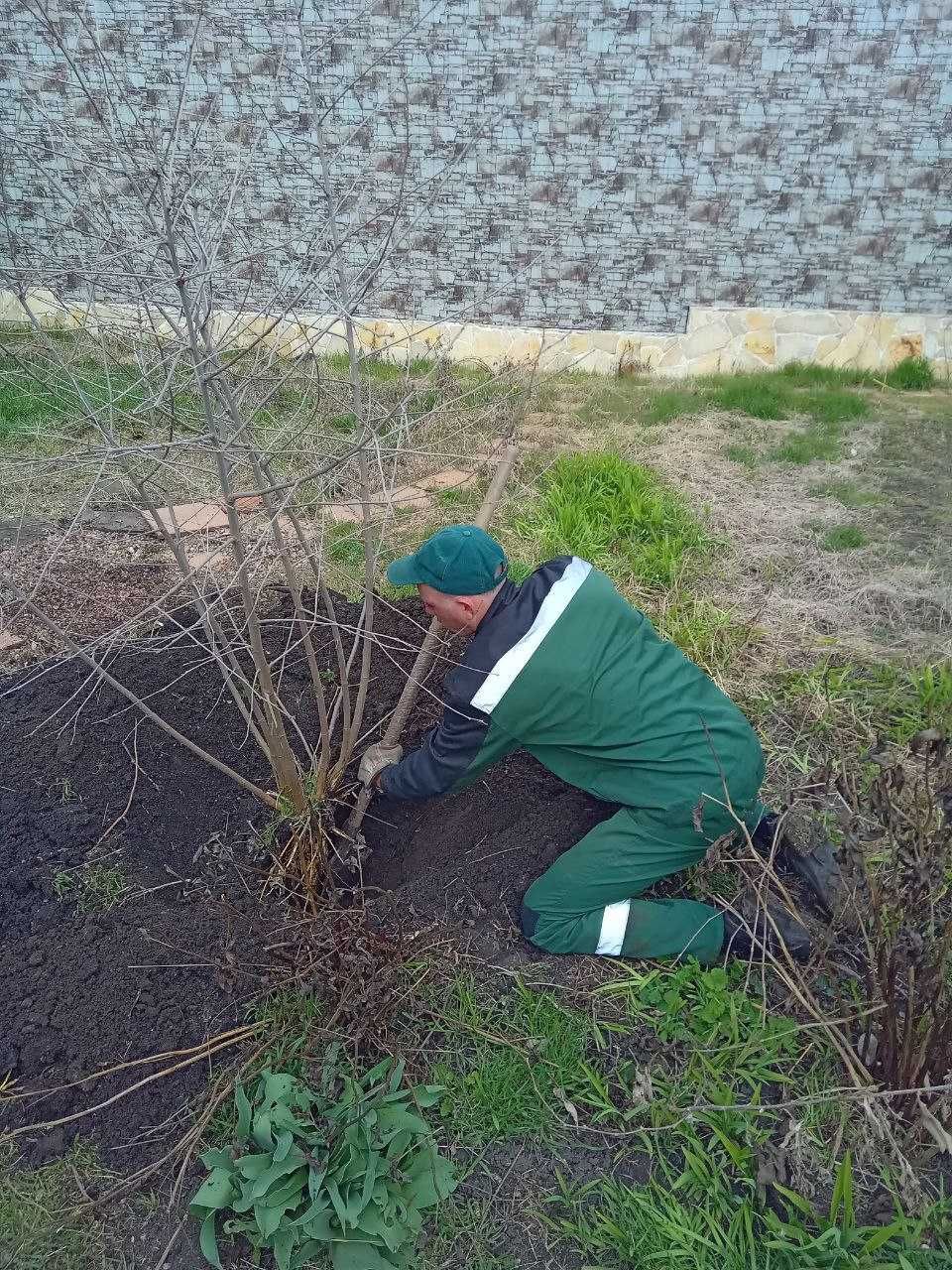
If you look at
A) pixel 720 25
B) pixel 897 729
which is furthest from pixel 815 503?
pixel 720 25

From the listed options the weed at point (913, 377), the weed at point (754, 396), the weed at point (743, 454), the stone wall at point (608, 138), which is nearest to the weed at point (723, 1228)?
the weed at point (743, 454)

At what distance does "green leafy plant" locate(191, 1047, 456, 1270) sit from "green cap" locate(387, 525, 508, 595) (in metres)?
1.23

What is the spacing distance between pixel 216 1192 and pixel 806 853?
5.86ft

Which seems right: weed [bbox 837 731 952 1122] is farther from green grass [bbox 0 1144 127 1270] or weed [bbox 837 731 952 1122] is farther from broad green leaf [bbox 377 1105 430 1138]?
green grass [bbox 0 1144 127 1270]

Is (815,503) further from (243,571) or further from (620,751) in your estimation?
(243,571)

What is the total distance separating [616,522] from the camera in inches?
177

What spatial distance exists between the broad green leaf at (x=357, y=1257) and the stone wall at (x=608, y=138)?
563 cm

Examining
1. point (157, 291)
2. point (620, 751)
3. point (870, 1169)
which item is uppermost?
point (157, 291)

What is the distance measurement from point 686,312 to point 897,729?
4.38 metres

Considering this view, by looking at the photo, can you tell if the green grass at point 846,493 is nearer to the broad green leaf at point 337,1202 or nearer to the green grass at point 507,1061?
the green grass at point 507,1061

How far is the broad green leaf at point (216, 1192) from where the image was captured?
1.85 m

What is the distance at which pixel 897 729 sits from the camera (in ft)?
10.6

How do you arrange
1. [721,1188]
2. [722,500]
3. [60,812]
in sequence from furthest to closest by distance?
[722,500]
[60,812]
[721,1188]

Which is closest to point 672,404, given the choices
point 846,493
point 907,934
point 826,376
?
point 826,376
